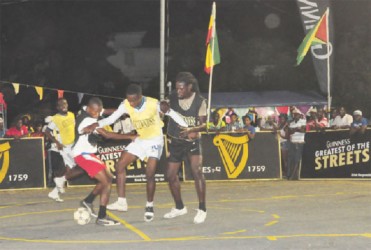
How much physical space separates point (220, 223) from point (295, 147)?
29.6ft

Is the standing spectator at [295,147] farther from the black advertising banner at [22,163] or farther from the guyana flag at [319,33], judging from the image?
the black advertising banner at [22,163]

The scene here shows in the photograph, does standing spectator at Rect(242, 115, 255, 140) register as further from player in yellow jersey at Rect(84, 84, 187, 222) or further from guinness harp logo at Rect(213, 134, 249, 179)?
player in yellow jersey at Rect(84, 84, 187, 222)

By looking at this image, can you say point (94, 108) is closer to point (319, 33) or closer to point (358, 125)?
point (358, 125)

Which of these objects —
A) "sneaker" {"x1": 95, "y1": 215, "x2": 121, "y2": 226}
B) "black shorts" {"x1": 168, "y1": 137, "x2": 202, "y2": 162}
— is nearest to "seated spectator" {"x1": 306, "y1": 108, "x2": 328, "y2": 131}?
"black shorts" {"x1": 168, "y1": 137, "x2": 202, "y2": 162}

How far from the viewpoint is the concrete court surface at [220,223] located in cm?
886

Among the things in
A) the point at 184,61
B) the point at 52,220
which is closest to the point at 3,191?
the point at 52,220

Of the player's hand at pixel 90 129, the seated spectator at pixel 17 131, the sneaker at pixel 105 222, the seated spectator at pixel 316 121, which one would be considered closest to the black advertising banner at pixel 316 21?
the seated spectator at pixel 316 121

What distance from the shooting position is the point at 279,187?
17.0m

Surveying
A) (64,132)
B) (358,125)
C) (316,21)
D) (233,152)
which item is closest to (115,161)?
(233,152)

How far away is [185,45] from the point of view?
55.1m

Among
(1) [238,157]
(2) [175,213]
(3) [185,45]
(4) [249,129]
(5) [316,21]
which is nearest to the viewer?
(2) [175,213]

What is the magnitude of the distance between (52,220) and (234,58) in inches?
1731

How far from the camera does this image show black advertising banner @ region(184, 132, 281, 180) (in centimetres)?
1908

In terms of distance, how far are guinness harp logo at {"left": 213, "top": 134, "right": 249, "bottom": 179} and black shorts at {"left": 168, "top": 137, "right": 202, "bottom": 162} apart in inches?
305
